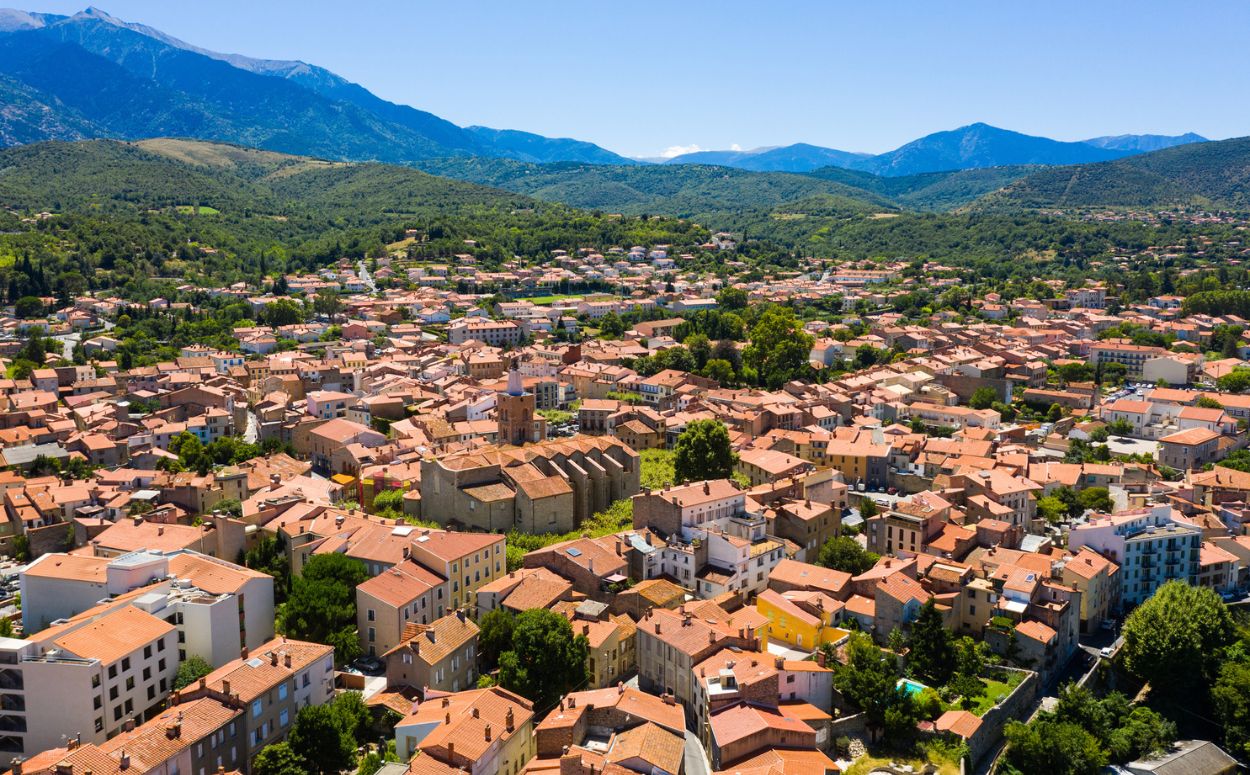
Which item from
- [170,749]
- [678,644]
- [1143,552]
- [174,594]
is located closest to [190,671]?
[174,594]

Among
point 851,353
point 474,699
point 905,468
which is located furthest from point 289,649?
point 851,353

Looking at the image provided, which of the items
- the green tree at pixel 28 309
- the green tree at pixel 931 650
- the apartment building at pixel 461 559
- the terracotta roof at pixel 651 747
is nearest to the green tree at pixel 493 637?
the apartment building at pixel 461 559

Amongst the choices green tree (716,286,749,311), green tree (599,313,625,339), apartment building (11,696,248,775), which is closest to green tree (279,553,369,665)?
apartment building (11,696,248,775)

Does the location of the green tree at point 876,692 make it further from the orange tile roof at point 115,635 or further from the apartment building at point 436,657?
the orange tile roof at point 115,635

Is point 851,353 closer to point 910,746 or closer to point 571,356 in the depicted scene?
point 571,356

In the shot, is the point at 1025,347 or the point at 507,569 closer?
A: the point at 507,569
